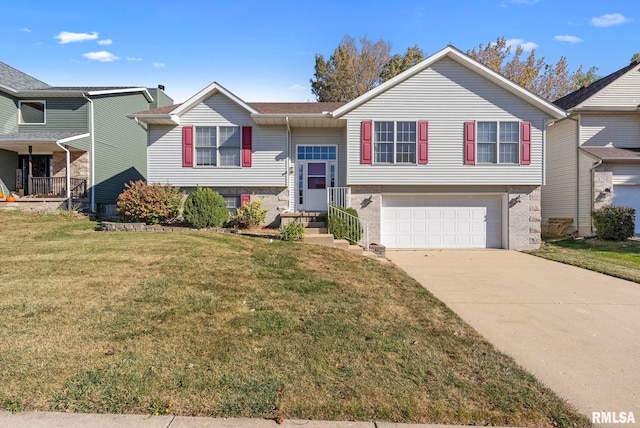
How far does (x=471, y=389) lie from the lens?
3.23 meters

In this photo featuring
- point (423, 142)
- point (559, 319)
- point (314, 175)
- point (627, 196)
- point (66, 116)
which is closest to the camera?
point (559, 319)

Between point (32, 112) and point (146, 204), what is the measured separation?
10.8 meters

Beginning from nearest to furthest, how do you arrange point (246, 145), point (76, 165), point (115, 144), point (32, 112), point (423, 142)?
1. point (423, 142)
2. point (246, 145)
3. point (76, 165)
4. point (32, 112)
5. point (115, 144)

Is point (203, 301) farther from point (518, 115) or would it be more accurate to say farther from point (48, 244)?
point (518, 115)

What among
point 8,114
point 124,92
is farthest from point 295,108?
point 8,114

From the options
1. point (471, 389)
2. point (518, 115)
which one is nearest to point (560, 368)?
point (471, 389)

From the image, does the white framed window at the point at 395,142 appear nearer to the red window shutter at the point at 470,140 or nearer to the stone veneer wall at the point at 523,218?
the red window shutter at the point at 470,140

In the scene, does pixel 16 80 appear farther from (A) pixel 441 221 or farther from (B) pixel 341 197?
(A) pixel 441 221

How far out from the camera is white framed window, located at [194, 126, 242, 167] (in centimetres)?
1352

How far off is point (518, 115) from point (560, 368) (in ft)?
37.2

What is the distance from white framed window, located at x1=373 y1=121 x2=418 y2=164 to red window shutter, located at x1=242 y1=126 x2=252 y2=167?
15.3 feet

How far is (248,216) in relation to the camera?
12430 millimetres

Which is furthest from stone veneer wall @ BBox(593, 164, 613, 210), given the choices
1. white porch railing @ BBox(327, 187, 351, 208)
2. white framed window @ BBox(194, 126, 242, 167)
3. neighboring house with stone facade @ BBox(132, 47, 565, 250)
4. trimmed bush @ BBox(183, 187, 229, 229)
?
trimmed bush @ BBox(183, 187, 229, 229)

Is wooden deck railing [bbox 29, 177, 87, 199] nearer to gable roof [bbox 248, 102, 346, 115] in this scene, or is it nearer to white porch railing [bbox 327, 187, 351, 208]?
gable roof [bbox 248, 102, 346, 115]
